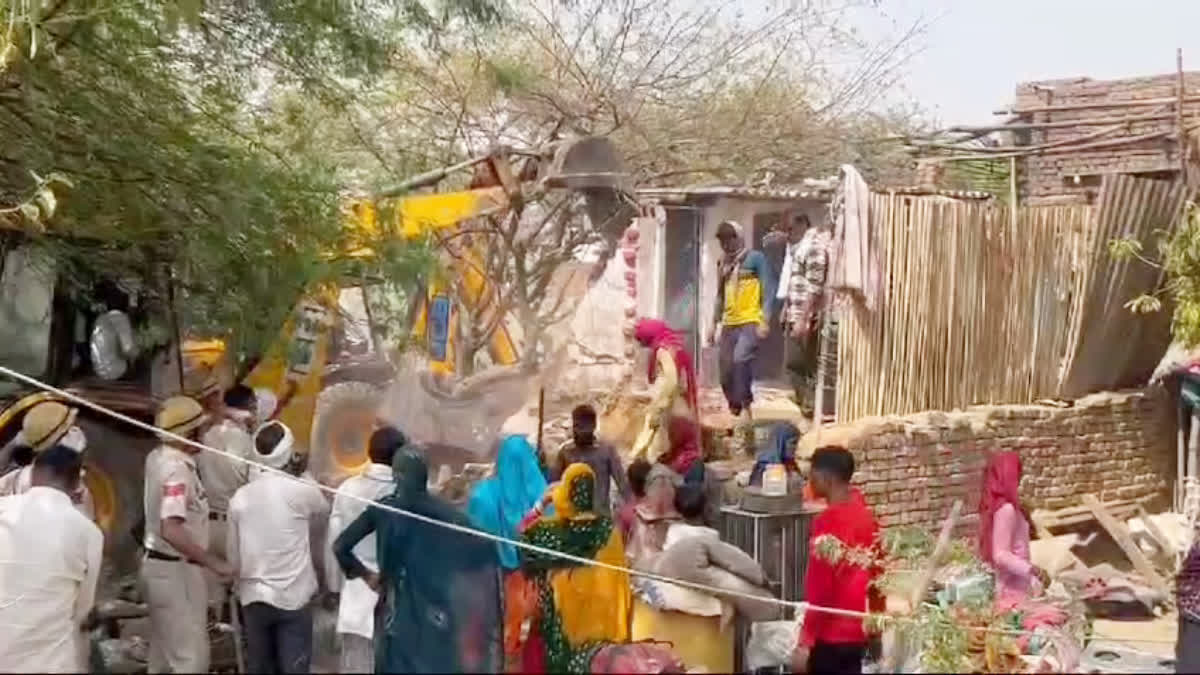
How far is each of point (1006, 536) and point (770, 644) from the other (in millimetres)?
1173

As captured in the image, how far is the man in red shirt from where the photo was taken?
5.39 metres

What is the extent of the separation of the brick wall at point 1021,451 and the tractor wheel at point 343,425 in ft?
Result: 9.31

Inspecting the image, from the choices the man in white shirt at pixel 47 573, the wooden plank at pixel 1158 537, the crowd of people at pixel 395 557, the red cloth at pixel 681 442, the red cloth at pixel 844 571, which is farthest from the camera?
the wooden plank at pixel 1158 537

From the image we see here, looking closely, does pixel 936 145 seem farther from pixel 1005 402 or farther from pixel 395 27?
pixel 395 27

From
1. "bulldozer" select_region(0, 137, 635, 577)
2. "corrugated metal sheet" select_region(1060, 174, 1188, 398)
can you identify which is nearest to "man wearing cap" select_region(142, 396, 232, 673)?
"bulldozer" select_region(0, 137, 635, 577)

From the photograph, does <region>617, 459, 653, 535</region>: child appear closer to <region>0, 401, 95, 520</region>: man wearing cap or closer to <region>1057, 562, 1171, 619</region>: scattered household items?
<region>0, 401, 95, 520</region>: man wearing cap

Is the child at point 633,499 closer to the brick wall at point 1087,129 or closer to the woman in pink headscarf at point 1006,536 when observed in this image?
the woman in pink headscarf at point 1006,536

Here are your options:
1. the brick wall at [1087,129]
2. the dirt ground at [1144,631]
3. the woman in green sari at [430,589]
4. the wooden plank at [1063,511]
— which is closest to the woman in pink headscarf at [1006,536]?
the dirt ground at [1144,631]

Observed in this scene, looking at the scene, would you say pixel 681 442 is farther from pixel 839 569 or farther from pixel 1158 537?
pixel 839 569

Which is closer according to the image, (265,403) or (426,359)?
(265,403)

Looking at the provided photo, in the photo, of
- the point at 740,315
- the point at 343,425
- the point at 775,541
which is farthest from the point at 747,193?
the point at 775,541

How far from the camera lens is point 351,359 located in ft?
37.0

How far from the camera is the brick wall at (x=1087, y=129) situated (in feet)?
45.5

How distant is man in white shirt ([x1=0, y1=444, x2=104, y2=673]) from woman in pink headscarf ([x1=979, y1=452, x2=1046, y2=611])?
3639 millimetres
